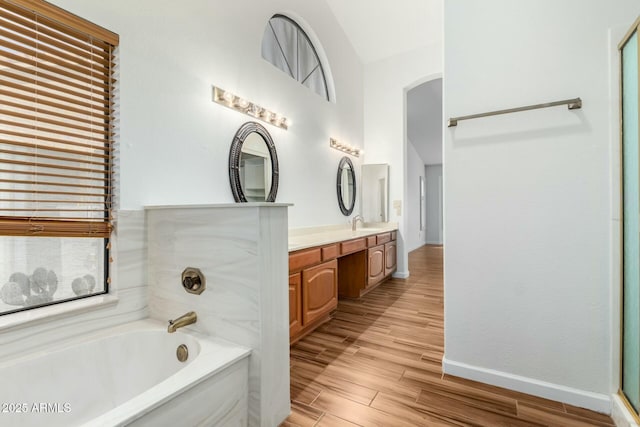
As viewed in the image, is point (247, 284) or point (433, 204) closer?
point (247, 284)

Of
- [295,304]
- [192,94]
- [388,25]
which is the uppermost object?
[388,25]

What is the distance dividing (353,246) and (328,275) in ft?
1.92

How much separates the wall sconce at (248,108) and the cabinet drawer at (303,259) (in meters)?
1.25

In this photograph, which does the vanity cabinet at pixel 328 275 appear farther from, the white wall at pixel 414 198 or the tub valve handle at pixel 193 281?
the white wall at pixel 414 198

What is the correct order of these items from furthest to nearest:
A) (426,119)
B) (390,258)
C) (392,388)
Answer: (426,119) < (390,258) < (392,388)

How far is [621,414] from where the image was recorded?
1.35m

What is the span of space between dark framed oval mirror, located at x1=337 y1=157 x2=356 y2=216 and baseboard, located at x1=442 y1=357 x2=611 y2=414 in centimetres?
255

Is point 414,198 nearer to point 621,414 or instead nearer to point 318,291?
point 318,291

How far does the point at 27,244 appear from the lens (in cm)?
137

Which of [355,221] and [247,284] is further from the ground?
[355,221]

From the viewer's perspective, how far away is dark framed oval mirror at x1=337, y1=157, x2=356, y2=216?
405 centimetres

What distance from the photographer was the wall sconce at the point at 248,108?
87.3 inches

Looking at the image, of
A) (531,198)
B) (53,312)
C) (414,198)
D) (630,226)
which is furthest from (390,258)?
(414,198)

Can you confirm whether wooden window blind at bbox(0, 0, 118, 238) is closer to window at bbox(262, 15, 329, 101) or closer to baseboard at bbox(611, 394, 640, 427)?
window at bbox(262, 15, 329, 101)
